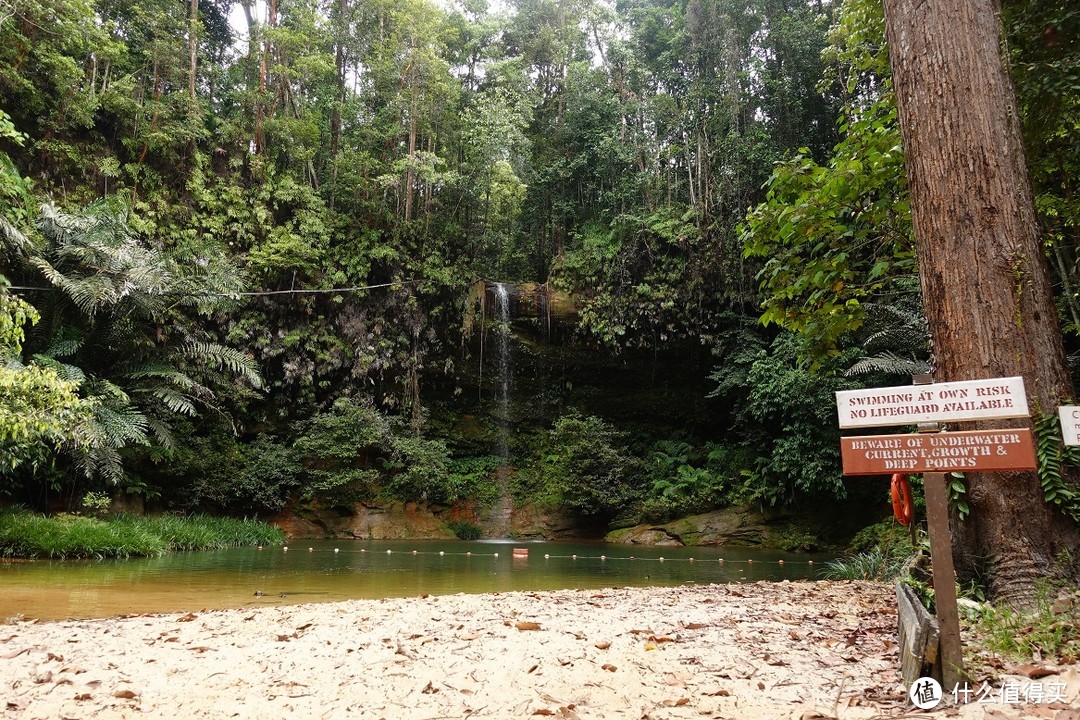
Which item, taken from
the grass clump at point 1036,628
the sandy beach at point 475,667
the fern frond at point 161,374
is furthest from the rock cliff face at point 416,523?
the grass clump at point 1036,628

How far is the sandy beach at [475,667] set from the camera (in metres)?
2.42

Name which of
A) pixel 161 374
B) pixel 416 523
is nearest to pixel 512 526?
pixel 416 523

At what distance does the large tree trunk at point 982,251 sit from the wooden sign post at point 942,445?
1.08 meters

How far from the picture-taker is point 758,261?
16.9 metres

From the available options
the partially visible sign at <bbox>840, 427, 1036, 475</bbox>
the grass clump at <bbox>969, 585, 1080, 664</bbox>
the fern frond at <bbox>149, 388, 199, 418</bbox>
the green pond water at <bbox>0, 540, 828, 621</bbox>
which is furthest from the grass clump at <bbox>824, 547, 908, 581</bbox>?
the fern frond at <bbox>149, 388, 199, 418</bbox>

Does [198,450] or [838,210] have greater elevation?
[838,210]

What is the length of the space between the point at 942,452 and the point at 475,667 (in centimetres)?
233

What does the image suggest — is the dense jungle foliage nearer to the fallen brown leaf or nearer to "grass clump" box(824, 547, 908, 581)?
"grass clump" box(824, 547, 908, 581)

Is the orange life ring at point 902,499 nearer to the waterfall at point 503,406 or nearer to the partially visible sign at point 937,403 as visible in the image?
the partially visible sign at point 937,403

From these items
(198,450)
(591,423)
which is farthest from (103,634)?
(591,423)

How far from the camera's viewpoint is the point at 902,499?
3.37 m

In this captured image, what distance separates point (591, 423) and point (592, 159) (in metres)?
9.03

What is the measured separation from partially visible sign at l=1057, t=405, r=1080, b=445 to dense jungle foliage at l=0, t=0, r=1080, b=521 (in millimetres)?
8252

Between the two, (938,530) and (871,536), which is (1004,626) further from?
(871,536)
